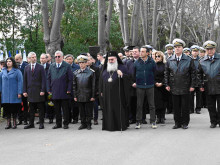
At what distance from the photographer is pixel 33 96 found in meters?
11.2

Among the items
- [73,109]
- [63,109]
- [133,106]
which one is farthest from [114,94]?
[73,109]

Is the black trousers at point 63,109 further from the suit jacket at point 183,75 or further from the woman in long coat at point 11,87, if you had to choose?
the suit jacket at point 183,75

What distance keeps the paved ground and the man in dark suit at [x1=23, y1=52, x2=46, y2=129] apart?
2.32 ft

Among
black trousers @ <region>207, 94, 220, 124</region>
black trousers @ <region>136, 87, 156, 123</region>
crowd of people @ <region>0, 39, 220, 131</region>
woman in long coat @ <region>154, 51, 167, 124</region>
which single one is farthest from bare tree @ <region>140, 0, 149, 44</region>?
black trousers @ <region>207, 94, 220, 124</region>

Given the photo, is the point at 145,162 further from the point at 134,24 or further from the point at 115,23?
the point at 115,23

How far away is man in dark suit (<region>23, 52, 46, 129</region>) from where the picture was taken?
11203mm

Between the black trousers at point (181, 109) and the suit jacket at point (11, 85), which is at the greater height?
the suit jacket at point (11, 85)

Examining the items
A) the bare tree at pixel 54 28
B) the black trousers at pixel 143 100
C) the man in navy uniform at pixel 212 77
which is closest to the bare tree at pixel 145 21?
the bare tree at pixel 54 28

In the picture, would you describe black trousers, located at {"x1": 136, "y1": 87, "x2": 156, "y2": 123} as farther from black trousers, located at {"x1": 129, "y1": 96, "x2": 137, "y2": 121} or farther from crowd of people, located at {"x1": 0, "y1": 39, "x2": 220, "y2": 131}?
black trousers, located at {"x1": 129, "y1": 96, "x2": 137, "y2": 121}

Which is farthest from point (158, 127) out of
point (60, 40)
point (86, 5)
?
point (86, 5)

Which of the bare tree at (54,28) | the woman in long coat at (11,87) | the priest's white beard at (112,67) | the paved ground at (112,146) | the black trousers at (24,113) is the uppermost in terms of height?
the bare tree at (54,28)

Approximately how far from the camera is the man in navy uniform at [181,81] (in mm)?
10297

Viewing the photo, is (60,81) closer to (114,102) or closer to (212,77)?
(114,102)

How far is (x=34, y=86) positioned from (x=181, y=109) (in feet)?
14.4
